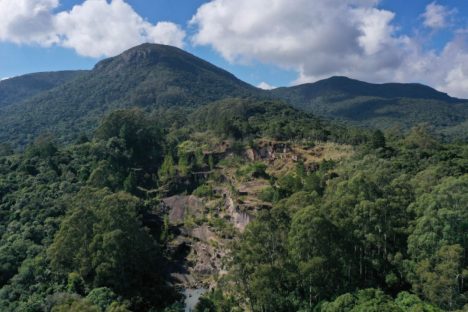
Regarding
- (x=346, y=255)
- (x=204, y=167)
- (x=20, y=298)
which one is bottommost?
(x=20, y=298)

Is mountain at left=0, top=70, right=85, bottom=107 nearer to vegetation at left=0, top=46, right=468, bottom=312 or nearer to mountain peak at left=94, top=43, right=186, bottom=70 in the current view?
mountain peak at left=94, top=43, right=186, bottom=70

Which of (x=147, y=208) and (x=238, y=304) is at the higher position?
(x=147, y=208)

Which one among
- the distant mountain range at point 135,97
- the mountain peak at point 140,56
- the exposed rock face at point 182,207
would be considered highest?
the mountain peak at point 140,56

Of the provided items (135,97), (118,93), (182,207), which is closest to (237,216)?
(182,207)

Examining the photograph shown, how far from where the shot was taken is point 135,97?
12712cm

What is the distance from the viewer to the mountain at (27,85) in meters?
165

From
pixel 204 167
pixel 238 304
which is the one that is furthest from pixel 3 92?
pixel 238 304

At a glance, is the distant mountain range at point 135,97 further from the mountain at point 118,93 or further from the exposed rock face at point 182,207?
the exposed rock face at point 182,207

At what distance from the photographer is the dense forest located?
24156mm

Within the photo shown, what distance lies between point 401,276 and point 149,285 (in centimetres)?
1837

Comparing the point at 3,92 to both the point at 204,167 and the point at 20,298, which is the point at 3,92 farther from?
the point at 20,298

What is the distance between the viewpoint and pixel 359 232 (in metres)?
26.1

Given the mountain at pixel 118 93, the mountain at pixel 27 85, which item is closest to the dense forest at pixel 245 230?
the mountain at pixel 118 93

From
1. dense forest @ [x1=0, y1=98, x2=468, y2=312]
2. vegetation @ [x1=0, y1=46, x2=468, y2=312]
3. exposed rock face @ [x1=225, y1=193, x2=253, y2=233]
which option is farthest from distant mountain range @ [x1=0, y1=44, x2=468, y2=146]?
exposed rock face @ [x1=225, y1=193, x2=253, y2=233]
